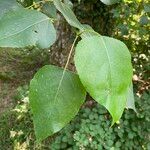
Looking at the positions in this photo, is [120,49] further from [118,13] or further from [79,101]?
[118,13]

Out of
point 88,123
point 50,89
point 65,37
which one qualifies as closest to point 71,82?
point 50,89

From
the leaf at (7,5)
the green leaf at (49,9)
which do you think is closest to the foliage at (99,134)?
the green leaf at (49,9)

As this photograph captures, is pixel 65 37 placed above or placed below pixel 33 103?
below

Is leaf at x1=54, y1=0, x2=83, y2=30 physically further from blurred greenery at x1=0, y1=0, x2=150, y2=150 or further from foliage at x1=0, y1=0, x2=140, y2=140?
blurred greenery at x1=0, y1=0, x2=150, y2=150

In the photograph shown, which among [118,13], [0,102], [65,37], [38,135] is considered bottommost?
[0,102]

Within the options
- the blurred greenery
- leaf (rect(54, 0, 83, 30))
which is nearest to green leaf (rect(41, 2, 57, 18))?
leaf (rect(54, 0, 83, 30))

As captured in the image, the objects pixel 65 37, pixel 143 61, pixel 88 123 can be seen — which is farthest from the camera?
pixel 65 37

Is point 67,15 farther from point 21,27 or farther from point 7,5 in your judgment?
point 7,5
